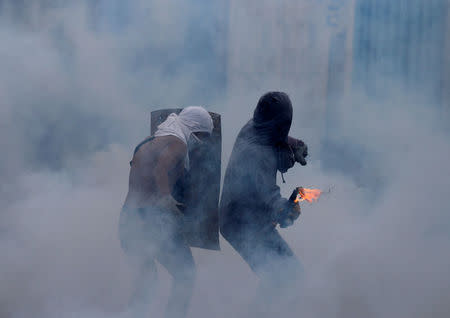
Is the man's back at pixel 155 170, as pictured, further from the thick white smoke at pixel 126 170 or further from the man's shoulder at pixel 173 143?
the thick white smoke at pixel 126 170

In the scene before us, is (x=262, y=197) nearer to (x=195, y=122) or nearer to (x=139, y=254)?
(x=195, y=122)

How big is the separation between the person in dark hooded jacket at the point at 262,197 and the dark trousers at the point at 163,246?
1.00ft

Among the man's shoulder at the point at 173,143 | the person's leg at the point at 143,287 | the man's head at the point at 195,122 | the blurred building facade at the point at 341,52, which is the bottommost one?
the person's leg at the point at 143,287

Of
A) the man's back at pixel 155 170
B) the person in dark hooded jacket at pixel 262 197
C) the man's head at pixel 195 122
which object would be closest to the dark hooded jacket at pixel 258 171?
the person in dark hooded jacket at pixel 262 197

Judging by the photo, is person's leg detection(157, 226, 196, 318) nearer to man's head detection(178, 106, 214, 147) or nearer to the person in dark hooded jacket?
the person in dark hooded jacket

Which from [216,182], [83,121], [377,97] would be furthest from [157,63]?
[377,97]

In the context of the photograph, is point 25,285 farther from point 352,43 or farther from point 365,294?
point 352,43

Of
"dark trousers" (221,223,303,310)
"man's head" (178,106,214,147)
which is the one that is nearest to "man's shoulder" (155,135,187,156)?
"man's head" (178,106,214,147)

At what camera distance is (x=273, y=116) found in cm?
260

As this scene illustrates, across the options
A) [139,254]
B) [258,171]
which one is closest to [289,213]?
[258,171]

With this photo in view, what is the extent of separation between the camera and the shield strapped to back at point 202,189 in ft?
10.5

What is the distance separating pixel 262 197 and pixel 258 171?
5.8 inches

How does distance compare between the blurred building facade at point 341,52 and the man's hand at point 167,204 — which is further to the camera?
the blurred building facade at point 341,52

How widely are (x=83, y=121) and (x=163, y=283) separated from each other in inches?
64.5
